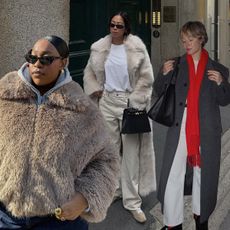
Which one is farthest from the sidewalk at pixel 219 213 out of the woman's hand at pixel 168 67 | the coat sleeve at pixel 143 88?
the woman's hand at pixel 168 67

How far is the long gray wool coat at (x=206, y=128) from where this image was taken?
14.6 ft

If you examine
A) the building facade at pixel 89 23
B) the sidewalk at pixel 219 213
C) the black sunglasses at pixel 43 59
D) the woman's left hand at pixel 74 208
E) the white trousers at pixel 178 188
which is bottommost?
the sidewalk at pixel 219 213

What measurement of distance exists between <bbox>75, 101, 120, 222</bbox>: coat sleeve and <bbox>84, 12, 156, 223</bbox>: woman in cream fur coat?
2.34 meters

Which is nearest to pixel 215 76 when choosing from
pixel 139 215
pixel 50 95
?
pixel 139 215

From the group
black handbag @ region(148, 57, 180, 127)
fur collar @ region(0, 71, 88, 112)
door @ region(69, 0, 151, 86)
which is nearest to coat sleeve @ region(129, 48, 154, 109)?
black handbag @ region(148, 57, 180, 127)

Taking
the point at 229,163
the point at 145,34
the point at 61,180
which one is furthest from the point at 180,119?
the point at 145,34

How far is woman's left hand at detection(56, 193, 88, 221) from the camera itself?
2477mm

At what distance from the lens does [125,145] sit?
5.20 metres

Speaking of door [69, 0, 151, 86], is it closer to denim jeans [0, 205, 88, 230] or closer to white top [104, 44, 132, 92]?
white top [104, 44, 132, 92]

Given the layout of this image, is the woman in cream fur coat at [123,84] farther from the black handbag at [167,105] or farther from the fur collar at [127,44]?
the black handbag at [167,105]

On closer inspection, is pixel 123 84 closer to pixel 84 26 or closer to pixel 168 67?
pixel 168 67

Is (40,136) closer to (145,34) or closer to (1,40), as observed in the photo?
(1,40)

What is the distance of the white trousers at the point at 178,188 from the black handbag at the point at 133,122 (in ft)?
1.87

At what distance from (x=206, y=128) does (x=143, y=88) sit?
85 centimetres
